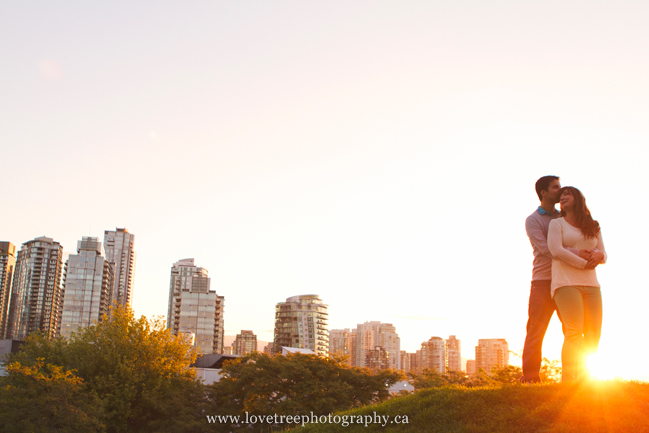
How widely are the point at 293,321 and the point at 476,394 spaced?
155403 millimetres

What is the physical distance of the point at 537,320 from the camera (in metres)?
7.66

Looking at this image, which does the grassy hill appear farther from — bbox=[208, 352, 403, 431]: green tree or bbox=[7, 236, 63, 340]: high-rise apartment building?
bbox=[7, 236, 63, 340]: high-rise apartment building

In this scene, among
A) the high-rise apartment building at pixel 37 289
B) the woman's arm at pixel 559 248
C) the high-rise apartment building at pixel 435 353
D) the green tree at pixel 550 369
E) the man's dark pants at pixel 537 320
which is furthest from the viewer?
the high-rise apartment building at pixel 37 289

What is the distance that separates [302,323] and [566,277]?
6131 inches

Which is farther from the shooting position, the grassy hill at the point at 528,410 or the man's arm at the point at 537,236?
the man's arm at the point at 537,236

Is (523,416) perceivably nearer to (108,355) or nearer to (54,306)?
(108,355)

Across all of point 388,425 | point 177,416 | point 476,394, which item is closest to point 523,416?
point 476,394

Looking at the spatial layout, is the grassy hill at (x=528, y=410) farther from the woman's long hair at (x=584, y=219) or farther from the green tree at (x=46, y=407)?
the green tree at (x=46, y=407)

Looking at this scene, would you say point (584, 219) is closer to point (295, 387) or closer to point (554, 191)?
point (554, 191)

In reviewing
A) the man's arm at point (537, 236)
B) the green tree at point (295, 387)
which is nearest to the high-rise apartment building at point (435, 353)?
the green tree at point (295, 387)

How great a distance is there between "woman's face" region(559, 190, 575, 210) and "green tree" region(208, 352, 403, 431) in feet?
87.5

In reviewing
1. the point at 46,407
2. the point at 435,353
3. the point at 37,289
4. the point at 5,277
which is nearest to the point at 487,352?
the point at 435,353

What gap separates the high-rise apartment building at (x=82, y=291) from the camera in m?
140

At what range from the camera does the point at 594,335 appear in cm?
697
